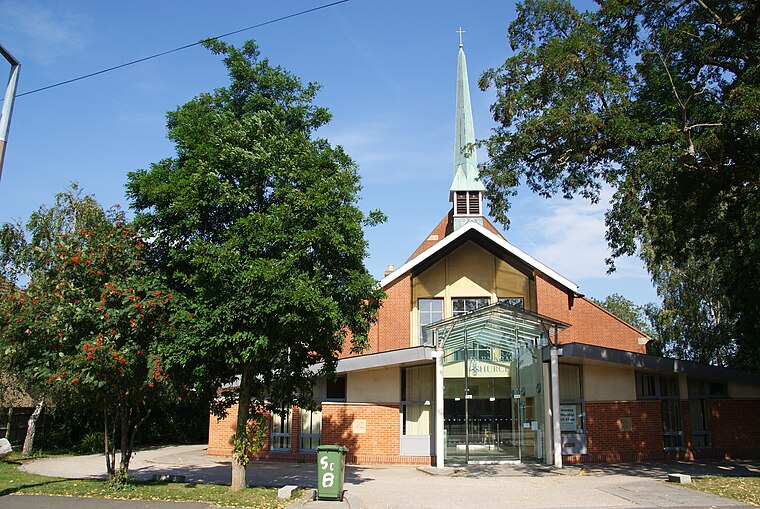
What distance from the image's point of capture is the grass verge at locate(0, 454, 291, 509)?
11.5 meters

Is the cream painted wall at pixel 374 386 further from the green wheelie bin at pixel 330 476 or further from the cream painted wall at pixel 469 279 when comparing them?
the green wheelie bin at pixel 330 476

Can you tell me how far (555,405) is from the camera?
18500 mm

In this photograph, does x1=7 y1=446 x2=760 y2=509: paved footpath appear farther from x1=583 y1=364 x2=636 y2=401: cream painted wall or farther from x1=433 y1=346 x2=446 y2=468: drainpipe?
x1=583 y1=364 x2=636 y2=401: cream painted wall

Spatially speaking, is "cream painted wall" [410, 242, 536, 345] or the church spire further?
the church spire

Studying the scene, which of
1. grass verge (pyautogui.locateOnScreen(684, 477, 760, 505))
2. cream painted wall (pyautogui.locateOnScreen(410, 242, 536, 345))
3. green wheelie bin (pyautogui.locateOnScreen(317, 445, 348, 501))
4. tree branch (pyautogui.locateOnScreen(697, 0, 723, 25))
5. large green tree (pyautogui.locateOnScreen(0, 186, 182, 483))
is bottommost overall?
grass verge (pyautogui.locateOnScreen(684, 477, 760, 505))

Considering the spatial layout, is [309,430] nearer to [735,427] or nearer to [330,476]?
[330,476]

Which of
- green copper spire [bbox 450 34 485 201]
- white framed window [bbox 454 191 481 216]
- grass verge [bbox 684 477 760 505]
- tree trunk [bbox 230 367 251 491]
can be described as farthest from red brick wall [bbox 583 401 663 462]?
green copper spire [bbox 450 34 485 201]

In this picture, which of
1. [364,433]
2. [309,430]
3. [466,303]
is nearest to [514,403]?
[364,433]

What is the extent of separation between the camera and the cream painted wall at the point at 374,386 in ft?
69.1

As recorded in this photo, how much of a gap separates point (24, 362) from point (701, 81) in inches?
667

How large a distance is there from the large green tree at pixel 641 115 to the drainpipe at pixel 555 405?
4628 millimetres

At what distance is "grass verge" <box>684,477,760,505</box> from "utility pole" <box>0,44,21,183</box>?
46.5ft

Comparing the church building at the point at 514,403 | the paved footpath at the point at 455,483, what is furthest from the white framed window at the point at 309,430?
the paved footpath at the point at 455,483

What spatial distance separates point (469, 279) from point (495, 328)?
17.3 feet
